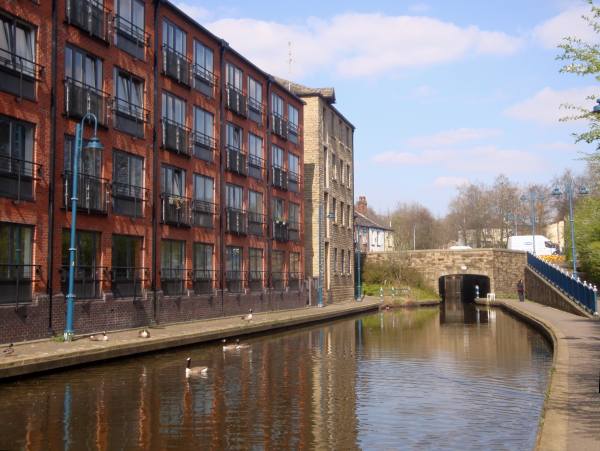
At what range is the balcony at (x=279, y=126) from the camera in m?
40.6

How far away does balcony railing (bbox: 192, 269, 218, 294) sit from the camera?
30891 millimetres

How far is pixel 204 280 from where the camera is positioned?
3161 cm

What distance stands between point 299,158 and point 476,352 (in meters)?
25.6

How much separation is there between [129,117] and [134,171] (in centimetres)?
205

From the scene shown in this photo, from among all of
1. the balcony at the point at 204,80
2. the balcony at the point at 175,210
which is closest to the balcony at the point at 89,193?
the balcony at the point at 175,210

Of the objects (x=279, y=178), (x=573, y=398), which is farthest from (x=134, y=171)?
(x=573, y=398)

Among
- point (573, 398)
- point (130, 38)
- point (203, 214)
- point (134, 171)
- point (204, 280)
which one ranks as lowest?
point (573, 398)

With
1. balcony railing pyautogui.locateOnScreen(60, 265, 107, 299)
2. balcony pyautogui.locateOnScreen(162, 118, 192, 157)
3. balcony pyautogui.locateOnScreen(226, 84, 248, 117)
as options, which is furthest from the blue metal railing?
balcony railing pyautogui.locateOnScreen(60, 265, 107, 299)

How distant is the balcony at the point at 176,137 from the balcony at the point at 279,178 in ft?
33.9

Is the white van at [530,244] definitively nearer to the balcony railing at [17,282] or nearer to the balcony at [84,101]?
the balcony at [84,101]

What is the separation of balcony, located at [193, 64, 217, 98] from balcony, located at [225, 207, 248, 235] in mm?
5743

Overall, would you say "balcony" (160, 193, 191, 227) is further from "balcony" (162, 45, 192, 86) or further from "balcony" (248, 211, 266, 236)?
"balcony" (248, 211, 266, 236)

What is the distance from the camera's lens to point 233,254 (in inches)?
1378

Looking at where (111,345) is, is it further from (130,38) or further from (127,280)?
(130,38)
